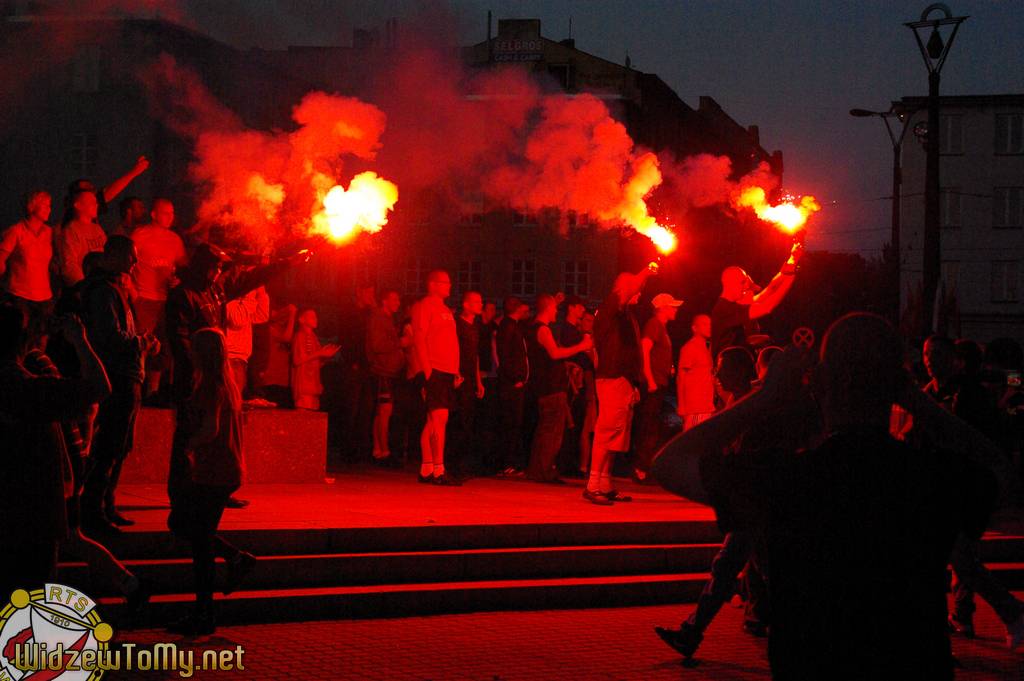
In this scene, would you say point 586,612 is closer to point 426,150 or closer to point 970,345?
point 970,345

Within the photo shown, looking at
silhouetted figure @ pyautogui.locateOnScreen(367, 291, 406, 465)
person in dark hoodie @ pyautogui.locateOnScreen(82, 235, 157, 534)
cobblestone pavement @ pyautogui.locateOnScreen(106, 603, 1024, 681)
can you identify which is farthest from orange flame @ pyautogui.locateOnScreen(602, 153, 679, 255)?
person in dark hoodie @ pyautogui.locateOnScreen(82, 235, 157, 534)

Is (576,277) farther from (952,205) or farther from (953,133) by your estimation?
(953,133)

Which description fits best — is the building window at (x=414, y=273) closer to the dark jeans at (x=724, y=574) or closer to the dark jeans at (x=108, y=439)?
the dark jeans at (x=108, y=439)

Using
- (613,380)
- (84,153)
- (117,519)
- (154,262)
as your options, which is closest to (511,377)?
(613,380)

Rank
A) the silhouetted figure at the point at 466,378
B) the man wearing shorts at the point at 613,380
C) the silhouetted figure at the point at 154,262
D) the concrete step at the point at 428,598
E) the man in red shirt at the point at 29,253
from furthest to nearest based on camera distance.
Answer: the silhouetted figure at the point at 466,378 < the silhouetted figure at the point at 154,262 < the man wearing shorts at the point at 613,380 < the man in red shirt at the point at 29,253 < the concrete step at the point at 428,598

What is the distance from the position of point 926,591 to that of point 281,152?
11.3 meters

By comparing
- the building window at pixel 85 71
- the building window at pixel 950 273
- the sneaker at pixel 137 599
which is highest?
the building window at pixel 85 71

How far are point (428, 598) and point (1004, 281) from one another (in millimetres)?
58466

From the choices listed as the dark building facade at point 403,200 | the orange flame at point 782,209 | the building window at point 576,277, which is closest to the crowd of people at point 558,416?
the orange flame at point 782,209

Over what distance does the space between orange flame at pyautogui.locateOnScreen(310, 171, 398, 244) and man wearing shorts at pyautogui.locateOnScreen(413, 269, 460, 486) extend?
2.82 ft

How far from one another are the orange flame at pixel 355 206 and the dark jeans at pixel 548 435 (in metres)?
2.60

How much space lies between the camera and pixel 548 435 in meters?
13.4

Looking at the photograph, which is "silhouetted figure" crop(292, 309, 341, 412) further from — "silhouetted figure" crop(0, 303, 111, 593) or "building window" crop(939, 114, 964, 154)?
"building window" crop(939, 114, 964, 154)

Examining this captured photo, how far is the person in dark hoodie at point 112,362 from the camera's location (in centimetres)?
797
